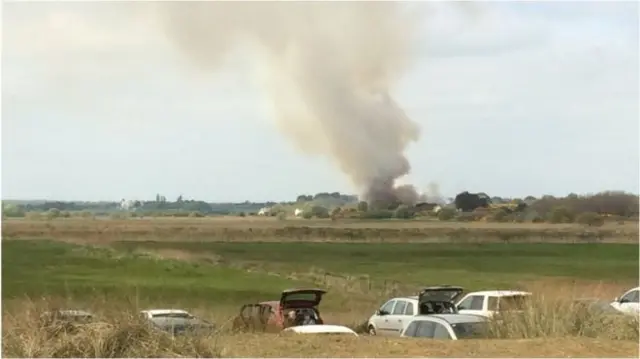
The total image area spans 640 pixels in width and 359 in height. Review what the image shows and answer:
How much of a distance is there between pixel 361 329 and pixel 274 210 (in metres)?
27.2

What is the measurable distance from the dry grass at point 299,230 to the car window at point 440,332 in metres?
30.8

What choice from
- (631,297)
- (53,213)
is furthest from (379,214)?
(631,297)

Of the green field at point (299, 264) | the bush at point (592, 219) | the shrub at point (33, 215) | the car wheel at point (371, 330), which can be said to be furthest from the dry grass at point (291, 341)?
the bush at point (592, 219)

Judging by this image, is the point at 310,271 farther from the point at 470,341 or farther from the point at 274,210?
the point at 470,341

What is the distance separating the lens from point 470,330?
12.1 metres

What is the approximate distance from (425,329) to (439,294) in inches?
193

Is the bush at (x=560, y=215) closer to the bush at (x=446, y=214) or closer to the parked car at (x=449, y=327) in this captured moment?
the bush at (x=446, y=214)

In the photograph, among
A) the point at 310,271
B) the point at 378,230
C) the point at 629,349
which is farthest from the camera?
the point at 378,230

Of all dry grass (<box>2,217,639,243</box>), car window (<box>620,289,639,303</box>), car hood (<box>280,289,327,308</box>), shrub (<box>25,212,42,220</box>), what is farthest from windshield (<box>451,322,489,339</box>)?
dry grass (<box>2,217,639,243</box>)

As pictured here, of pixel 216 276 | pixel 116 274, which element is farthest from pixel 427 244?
pixel 116 274

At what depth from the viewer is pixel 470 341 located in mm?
10742

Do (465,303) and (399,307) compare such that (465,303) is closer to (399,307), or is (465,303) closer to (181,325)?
(399,307)

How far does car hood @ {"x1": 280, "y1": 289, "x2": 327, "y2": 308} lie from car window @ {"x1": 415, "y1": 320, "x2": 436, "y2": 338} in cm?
411

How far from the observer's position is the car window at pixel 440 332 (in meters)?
12.0
